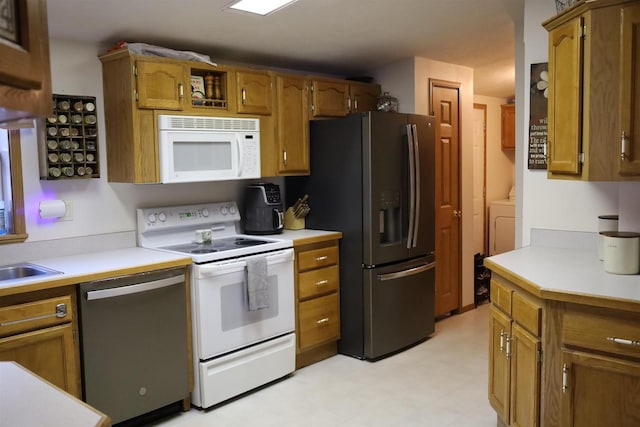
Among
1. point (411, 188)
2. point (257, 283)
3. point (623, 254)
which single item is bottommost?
point (257, 283)

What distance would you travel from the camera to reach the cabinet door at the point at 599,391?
1.97m

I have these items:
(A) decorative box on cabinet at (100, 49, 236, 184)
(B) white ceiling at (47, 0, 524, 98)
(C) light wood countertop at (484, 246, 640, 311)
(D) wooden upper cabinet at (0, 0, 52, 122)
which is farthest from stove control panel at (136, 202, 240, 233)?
(D) wooden upper cabinet at (0, 0, 52, 122)

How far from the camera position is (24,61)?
0.76 meters

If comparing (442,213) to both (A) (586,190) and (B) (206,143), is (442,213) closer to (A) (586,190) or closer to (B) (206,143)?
(A) (586,190)

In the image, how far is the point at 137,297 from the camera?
286cm

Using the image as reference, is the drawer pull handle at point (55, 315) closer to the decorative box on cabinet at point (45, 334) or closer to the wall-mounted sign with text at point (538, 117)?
the decorative box on cabinet at point (45, 334)

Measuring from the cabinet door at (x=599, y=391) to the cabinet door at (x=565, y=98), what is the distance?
871 millimetres

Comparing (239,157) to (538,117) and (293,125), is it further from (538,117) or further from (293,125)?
(538,117)

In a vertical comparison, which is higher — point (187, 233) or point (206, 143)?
point (206, 143)

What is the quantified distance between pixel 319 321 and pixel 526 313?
180 cm

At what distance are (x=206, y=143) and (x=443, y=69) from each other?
230 cm

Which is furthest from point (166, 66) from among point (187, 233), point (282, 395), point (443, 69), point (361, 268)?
point (443, 69)

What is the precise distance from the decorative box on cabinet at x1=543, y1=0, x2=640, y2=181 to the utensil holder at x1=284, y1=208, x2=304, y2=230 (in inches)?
82.5

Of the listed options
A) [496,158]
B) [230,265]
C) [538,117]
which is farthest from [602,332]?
[496,158]
